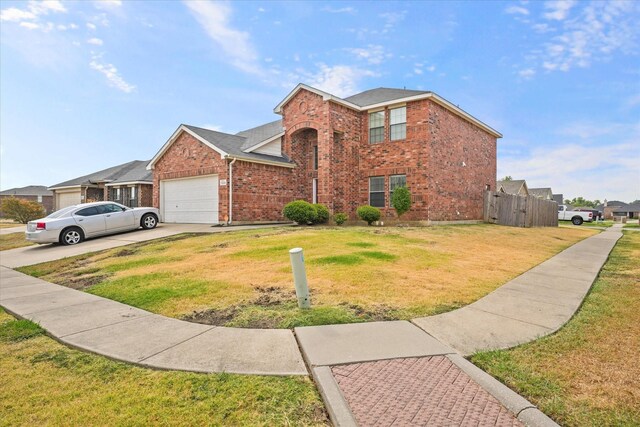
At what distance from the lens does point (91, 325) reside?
4070 millimetres

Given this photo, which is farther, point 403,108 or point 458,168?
point 458,168

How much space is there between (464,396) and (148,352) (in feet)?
9.47

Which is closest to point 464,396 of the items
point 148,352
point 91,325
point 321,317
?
point 321,317

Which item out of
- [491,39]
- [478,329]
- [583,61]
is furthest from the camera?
[583,61]

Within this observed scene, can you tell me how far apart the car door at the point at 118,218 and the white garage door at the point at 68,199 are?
19001 millimetres

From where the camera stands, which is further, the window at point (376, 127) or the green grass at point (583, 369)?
the window at point (376, 127)

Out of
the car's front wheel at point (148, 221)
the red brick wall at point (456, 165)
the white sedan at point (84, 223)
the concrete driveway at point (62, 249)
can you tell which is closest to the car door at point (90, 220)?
the white sedan at point (84, 223)

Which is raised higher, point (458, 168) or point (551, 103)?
point (551, 103)

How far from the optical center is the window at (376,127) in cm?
1744

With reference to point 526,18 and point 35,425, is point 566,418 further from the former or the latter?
point 526,18

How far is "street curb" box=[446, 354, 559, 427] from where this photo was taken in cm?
211

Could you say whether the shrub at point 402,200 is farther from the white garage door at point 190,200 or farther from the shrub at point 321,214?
the white garage door at point 190,200

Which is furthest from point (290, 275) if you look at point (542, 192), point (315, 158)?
point (542, 192)

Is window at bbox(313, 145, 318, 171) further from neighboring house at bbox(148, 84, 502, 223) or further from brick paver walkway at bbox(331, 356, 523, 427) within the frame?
brick paver walkway at bbox(331, 356, 523, 427)
